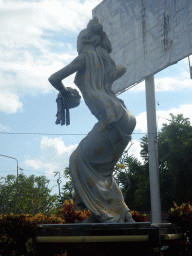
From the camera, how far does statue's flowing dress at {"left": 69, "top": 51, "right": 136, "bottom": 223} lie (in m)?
3.50

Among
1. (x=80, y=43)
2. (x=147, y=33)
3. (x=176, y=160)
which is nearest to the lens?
(x=80, y=43)

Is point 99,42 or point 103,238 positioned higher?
point 99,42

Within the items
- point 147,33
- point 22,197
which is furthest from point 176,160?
point 22,197

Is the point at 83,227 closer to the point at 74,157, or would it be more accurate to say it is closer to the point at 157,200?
the point at 74,157

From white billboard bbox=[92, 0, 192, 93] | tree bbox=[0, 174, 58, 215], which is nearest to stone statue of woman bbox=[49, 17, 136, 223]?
white billboard bbox=[92, 0, 192, 93]

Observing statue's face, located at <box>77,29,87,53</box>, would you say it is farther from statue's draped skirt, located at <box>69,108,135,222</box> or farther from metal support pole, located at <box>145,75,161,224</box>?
metal support pole, located at <box>145,75,161,224</box>

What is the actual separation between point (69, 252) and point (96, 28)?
2.74 meters

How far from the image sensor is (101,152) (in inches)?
145

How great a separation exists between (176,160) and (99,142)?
14.8 metres

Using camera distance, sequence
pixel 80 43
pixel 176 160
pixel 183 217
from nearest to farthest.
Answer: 1. pixel 183 217
2. pixel 80 43
3. pixel 176 160

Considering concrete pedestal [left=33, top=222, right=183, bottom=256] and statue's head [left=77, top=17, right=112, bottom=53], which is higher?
statue's head [left=77, top=17, right=112, bottom=53]

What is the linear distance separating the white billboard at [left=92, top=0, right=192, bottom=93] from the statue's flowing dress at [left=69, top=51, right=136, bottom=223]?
9.54m

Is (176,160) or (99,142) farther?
(176,160)

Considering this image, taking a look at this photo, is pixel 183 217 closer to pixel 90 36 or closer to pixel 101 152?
pixel 101 152
